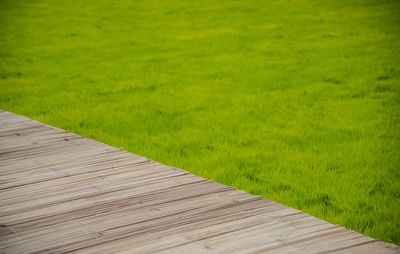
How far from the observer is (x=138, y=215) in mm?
2693

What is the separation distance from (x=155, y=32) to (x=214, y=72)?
454 centimetres

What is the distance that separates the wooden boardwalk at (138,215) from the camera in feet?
7.71

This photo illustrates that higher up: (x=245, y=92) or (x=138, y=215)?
(x=138, y=215)

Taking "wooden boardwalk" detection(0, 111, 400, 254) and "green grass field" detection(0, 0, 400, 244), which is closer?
"wooden boardwalk" detection(0, 111, 400, 254)

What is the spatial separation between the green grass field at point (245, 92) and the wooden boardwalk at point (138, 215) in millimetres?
1027

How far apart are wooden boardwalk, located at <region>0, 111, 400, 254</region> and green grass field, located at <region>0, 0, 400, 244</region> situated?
40.4 inches

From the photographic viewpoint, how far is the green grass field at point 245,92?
14.1ft

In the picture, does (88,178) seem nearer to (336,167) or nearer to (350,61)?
(336,167)

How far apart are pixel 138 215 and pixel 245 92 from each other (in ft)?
16.6

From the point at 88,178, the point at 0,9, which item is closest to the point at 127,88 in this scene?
the point at 88,178

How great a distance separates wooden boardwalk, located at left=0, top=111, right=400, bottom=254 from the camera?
235 centimetres

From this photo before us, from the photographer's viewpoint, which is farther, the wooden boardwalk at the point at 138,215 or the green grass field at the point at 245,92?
the green grass field at the point at 245,92

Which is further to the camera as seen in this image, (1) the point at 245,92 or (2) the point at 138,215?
(1) the point at 245,92

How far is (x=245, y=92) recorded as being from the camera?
7.52 metres
